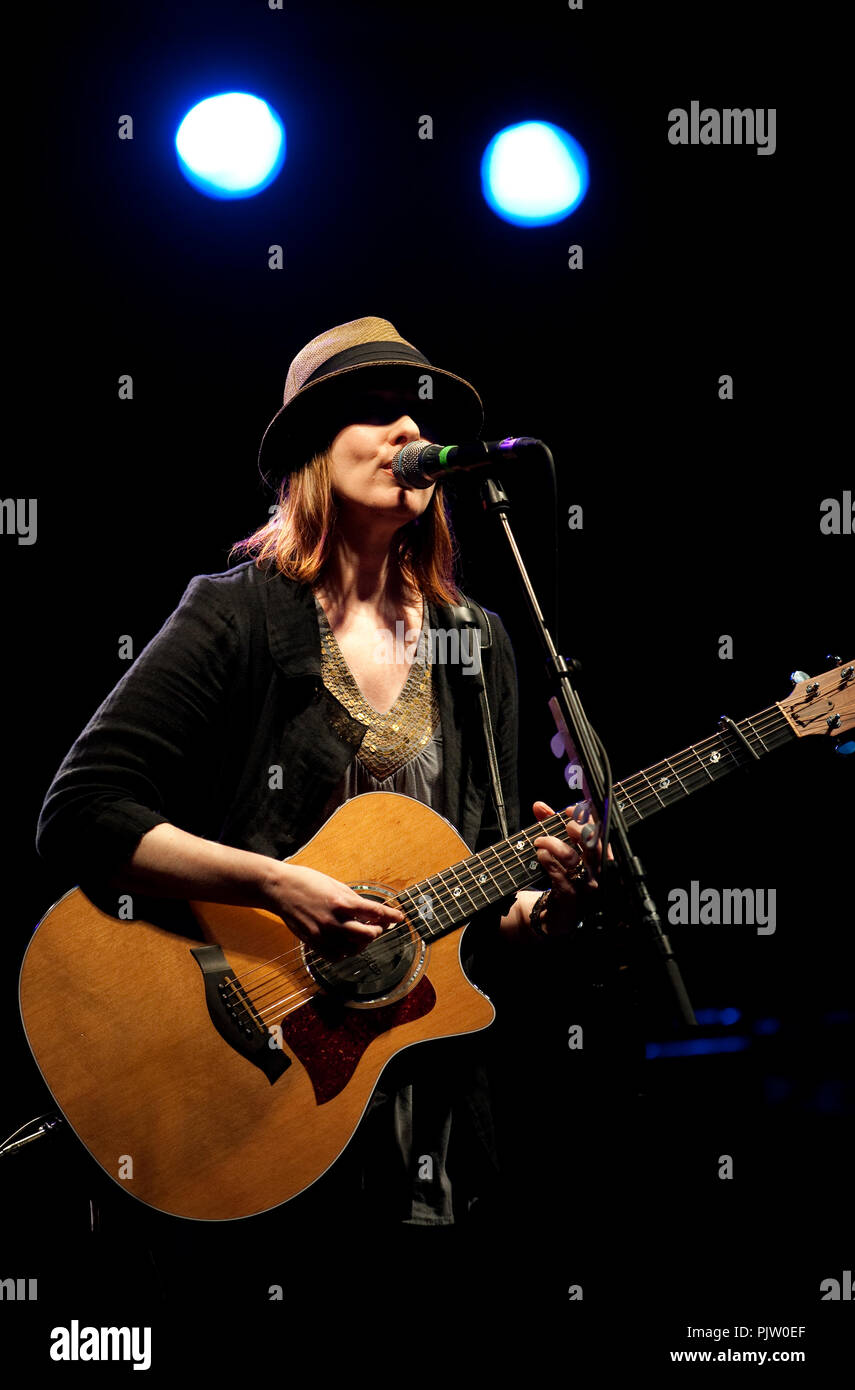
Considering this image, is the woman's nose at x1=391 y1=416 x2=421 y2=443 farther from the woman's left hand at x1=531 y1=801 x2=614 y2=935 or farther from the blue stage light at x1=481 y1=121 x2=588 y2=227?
the blue stage light at x1=481 y1=121 x2=588 y2=227

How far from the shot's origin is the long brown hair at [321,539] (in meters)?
2.58

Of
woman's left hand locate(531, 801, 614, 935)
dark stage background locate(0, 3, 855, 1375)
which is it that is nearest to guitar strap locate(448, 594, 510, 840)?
woman's left hand locate(531, 801, 614, 935)

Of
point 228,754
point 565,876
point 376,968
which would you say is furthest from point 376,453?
point 376,968

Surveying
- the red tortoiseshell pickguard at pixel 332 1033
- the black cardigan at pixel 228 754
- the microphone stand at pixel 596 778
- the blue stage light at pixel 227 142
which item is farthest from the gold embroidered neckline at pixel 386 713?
the blue stage light at pixel 227 142

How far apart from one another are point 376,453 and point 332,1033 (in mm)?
1377

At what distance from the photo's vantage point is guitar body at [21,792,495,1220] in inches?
80.7

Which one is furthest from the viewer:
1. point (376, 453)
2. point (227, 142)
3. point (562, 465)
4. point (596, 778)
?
point (562, 465)

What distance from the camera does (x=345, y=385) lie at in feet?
8.48

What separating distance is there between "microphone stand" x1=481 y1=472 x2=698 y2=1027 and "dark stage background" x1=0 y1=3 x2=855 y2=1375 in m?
0.48

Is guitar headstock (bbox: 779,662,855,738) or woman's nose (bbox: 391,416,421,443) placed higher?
woman's nose (bbox: 391,416,421,443)

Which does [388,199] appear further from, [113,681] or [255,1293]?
[255,1293]

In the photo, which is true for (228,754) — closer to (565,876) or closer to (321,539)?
(321,539)

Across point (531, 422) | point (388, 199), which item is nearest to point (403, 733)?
point (531, 422)

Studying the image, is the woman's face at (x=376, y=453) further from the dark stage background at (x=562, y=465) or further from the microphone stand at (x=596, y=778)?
the microphone stand at (x=596, y=778)
